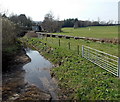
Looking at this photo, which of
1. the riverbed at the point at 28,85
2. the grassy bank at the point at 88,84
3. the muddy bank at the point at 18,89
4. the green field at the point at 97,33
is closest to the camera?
the grassy bank at the point at 88,84

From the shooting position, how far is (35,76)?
44.4ft

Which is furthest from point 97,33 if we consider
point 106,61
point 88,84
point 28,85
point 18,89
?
point 18,89

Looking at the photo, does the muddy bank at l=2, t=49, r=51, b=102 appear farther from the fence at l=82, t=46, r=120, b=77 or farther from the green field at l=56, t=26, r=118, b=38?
the green field at l=56, t=26, r=118, b=38

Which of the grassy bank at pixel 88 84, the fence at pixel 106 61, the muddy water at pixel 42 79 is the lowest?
the muddy water at pixel 42 79

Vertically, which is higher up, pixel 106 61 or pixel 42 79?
pixel 106 61

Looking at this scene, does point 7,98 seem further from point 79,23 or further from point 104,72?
point 79,23

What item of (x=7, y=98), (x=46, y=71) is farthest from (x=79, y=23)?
(x=7, y=98)

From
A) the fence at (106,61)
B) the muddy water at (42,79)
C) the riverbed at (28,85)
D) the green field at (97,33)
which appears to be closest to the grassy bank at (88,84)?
the fence at (106,61)

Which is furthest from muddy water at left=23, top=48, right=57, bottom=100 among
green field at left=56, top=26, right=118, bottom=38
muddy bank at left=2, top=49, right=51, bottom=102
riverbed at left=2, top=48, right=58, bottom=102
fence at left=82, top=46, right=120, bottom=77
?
green field at left=56, top=26, right=118, bottom=38

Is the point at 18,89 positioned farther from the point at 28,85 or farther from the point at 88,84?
the point at 88,84

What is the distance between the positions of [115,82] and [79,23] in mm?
90413

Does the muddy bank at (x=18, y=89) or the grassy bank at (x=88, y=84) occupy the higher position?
the grassy bank at (x=88, y=84)

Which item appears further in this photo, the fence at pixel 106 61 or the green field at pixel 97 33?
the green field at pixel 97 33

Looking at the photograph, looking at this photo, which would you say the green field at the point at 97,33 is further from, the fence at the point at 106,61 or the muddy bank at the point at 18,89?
the muddy bank at the point at 18,89
